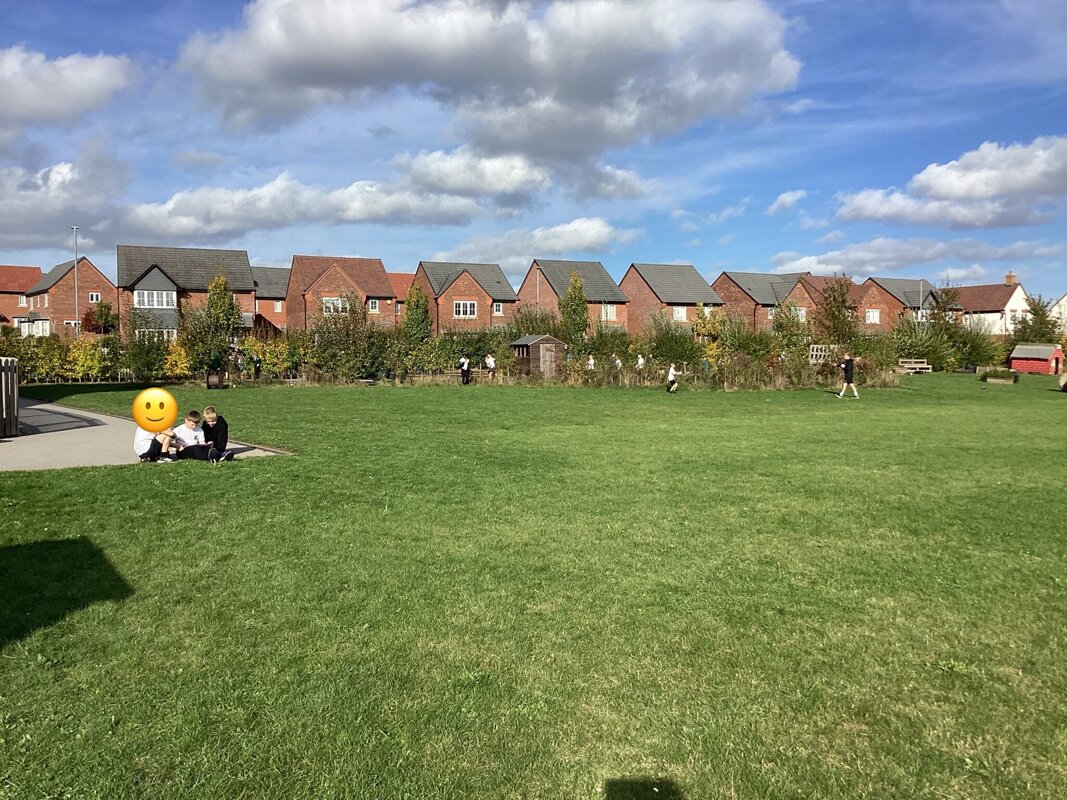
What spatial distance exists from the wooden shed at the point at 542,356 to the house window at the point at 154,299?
125 ft

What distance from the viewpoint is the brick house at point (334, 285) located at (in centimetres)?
6575

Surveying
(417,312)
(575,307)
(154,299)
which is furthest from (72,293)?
(575,307)

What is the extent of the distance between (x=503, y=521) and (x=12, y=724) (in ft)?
16.9

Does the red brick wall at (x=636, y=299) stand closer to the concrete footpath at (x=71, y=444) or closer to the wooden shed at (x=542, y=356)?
the wooden shed at (x=542, y=356)

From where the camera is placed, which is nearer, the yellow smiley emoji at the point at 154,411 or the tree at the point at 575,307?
the yellow smiley emoji at the point at 154,411

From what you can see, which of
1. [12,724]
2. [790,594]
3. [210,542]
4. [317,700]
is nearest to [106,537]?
[210,542]

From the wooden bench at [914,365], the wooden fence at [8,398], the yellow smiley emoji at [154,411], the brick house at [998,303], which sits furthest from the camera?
the brick house at [998,303]

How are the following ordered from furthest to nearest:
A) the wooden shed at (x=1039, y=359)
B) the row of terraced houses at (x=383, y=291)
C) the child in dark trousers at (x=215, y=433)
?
the row of terraced houses at (x=383, y=291) → the wooden shed at (x=1039, y=359) → the child in dark trousers at (x=215, y=433)

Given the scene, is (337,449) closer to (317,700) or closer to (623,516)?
Answer: (623,516)

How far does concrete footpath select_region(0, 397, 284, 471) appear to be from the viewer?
38.2 ft

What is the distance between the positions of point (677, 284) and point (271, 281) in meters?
39.5

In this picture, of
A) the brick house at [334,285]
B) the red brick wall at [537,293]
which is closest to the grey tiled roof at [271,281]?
the brick house at [334,285]

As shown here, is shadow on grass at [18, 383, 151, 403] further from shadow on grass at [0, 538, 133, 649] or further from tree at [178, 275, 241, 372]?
shadow on grass at [0, 538, 133, 649]

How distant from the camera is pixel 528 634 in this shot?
5340 millimetres
